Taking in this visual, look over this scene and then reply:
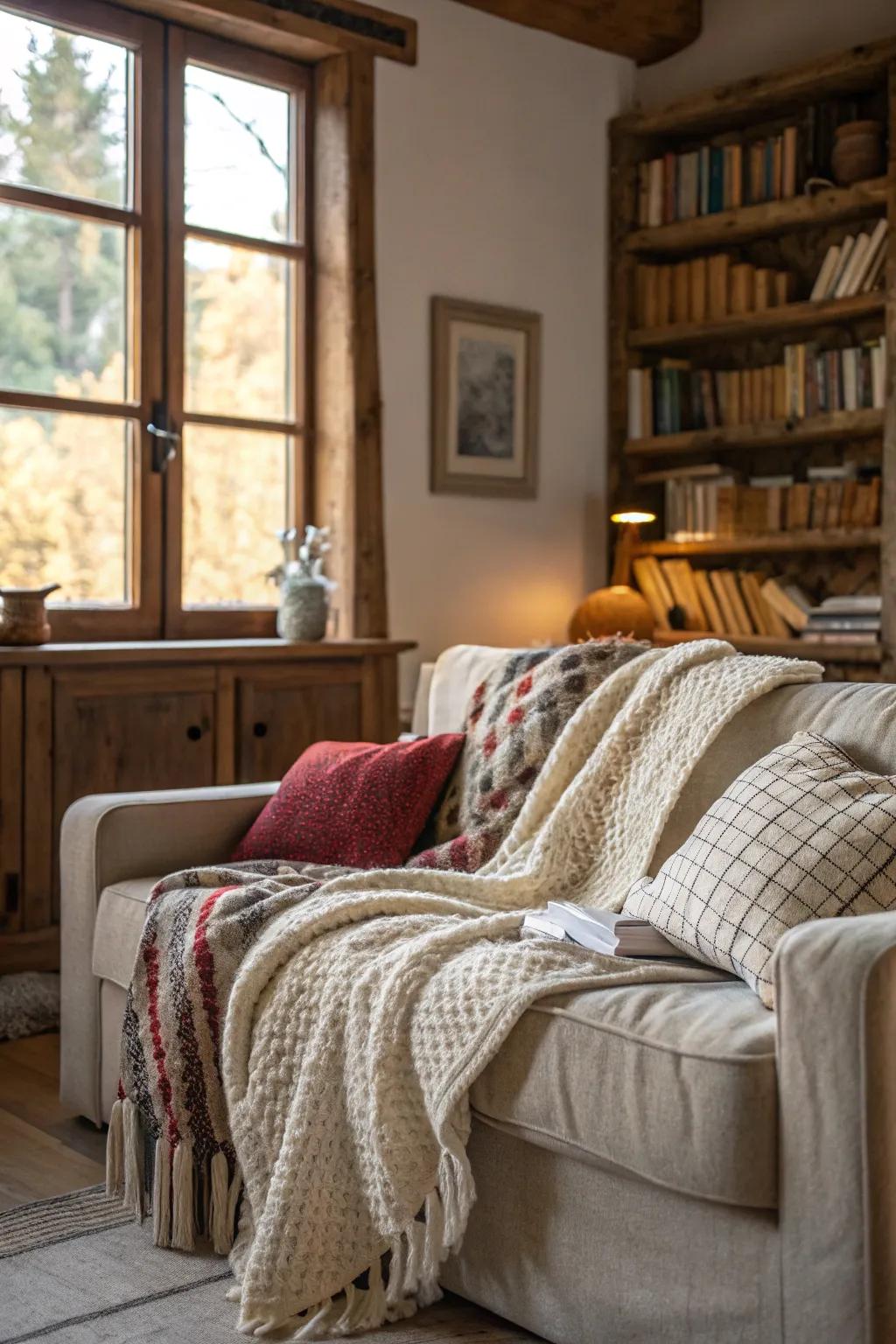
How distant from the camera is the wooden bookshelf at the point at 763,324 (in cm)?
462

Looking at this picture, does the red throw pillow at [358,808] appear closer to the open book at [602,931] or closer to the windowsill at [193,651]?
the open book at [602,931]

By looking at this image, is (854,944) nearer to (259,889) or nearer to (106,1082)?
(259,889)

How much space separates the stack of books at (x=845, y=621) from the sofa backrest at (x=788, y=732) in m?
2.30

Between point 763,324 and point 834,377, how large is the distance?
1.08ft

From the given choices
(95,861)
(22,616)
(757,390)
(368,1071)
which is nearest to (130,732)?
(22,616)

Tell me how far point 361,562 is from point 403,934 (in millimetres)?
2463

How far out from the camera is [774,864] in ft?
6.21

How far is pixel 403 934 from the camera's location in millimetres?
2115

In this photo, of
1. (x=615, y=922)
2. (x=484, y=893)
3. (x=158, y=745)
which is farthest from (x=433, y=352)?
(x=615, y=922)

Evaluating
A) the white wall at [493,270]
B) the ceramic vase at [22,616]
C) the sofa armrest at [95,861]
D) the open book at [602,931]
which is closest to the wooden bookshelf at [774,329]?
the white wall at [493,270]

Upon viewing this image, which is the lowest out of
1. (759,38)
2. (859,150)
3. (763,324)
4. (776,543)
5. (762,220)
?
(776,543)

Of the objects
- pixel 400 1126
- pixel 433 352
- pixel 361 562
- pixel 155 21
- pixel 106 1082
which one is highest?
pixel 155 21

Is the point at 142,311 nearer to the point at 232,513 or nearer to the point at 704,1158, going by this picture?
the point at 232,513

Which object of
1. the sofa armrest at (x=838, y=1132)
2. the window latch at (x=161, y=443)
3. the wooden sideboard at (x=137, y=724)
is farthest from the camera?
the window latch at (x=161, y=443)
